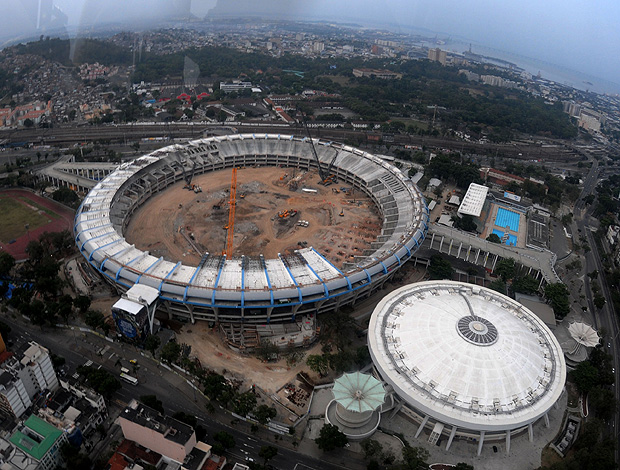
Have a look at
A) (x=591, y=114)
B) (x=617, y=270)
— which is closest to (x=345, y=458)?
(x=617, y=270)

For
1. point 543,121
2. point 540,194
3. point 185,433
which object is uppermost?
point 543,121

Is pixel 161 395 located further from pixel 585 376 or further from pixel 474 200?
pixel 474 200

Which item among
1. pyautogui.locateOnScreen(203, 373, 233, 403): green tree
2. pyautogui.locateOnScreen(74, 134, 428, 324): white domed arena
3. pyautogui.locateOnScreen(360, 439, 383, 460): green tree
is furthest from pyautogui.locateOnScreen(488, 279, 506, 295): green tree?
pyautogui.locateOnScreen(203, 373, 233, 403): green tree

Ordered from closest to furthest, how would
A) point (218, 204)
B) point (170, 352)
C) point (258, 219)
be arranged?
point (170, 352), point (258, 219), point (218, 204)

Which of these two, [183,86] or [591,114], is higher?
[591,114]

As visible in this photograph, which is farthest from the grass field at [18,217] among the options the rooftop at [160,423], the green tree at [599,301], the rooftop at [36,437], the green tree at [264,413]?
the green tree at [599,301]

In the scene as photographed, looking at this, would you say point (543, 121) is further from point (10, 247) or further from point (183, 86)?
point (10, 247)

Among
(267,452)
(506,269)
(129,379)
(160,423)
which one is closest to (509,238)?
(506,269)
